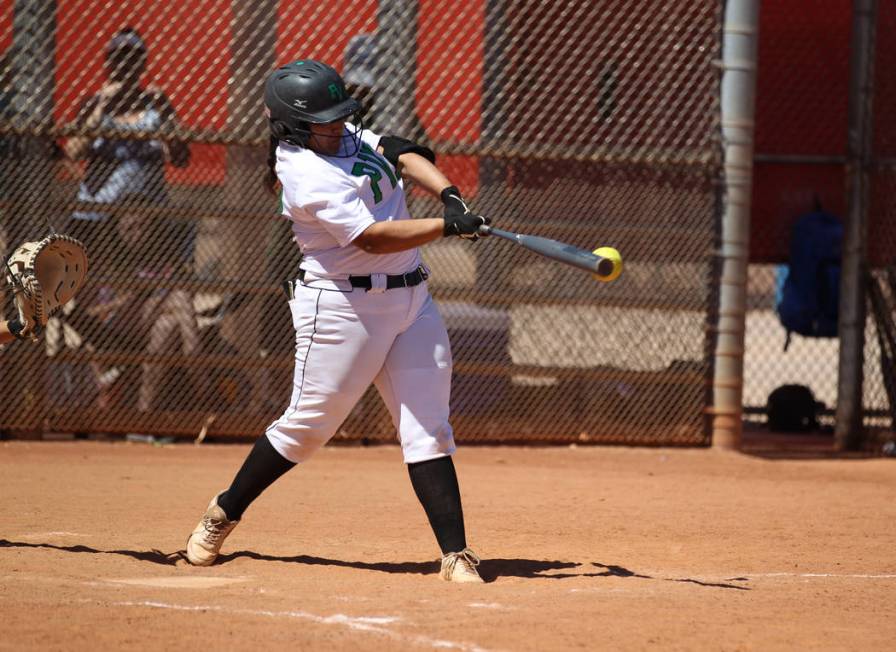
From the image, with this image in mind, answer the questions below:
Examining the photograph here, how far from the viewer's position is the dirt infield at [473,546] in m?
3.59

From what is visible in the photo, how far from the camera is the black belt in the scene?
4363 mm

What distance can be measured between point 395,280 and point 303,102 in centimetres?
70

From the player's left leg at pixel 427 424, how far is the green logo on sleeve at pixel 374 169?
50cm

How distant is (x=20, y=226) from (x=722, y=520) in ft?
15.1

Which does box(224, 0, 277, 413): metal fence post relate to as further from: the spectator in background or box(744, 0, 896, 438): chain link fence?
box(744, 0, 896, 438): chain link fence

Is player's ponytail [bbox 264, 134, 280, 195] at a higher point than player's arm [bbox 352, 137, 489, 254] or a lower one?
higher

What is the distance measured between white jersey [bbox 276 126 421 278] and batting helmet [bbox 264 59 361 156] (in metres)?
0.08

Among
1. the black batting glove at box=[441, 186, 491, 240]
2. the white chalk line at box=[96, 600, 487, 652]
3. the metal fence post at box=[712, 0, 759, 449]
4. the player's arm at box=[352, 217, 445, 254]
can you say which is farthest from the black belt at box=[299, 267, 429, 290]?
the metal fence post at box=[712, 0, 759, 449]

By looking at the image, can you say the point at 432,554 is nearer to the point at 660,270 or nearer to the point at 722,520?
the point at 722,520

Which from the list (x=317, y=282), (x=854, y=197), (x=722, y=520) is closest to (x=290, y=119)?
(x=317, y=282)

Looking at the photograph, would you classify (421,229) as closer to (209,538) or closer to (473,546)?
(209,538)

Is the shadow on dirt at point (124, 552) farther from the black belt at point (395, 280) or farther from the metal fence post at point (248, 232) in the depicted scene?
the metal fence post at point (248, 232)

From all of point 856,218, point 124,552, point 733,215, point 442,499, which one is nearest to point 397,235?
point 442,499

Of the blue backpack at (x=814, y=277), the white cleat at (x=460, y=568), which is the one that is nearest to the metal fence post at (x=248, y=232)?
the white cleat at (x=460, y=568)
